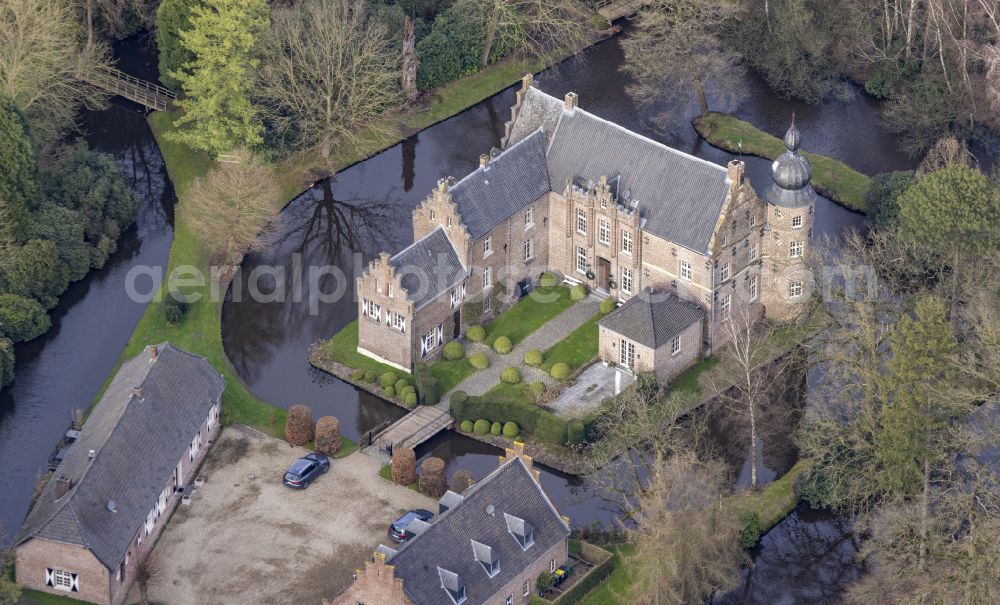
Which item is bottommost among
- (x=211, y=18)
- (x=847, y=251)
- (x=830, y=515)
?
(x=830, y=515)

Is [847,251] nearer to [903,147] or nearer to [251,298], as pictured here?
[903,147]

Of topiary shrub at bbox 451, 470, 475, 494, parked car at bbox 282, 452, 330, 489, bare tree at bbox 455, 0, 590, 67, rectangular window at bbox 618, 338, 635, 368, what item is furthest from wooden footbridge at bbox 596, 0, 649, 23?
topiary shrub at bbox 451, 470, 475, 494

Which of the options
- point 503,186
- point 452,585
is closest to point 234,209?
point 503,186

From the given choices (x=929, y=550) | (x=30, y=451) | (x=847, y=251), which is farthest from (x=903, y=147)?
(x=30, y=451)

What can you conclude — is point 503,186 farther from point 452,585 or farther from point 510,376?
point 452,585

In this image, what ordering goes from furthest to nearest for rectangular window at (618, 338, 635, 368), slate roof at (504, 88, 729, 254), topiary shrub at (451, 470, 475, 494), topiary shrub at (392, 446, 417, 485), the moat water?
slate roof at (504, 88, 729, 254)
rectangular window at (618, 338, 635, 368)
topiary shrub at (392, 446, 417, 485)
the moat water
topiary shrub at (451, 470, 475, 494)

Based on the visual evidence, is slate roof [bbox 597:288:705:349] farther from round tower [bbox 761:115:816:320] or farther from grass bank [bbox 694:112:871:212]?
grass bank [bbox 694:112:871:212]

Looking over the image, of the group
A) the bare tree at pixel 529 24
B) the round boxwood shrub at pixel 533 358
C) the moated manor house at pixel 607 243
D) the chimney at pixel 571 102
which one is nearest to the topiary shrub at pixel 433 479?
the moated manor house at pixel 607 243
